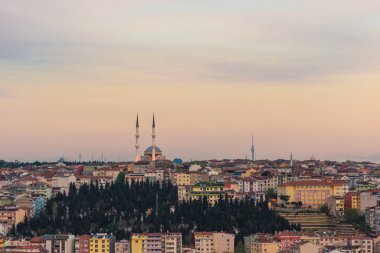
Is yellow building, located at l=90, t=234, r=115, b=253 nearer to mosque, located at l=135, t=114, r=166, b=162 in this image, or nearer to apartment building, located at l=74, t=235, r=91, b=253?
apartment building, located at l=74, t=235, r=91, b=253

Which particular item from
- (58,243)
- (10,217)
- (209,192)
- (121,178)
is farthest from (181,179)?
(58,243)

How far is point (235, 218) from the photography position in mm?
58281

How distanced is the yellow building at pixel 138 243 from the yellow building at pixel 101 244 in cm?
94

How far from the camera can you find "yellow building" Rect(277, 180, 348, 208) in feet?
212

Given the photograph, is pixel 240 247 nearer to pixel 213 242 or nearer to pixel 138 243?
Result: pixel 213 242

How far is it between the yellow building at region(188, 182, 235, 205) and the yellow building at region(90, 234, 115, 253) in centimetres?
1042

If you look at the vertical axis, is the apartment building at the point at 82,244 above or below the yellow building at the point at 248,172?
below

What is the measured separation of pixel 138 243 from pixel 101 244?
1.55 metres

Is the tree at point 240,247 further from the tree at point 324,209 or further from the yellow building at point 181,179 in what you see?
the yellow building at point 181,179

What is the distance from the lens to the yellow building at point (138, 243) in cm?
5309

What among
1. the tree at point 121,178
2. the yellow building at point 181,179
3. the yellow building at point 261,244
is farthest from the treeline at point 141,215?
the yellow building at point 181,179

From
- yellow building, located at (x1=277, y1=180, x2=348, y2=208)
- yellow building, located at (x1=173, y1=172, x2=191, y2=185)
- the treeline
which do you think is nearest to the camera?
the treeline

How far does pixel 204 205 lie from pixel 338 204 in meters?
6.66

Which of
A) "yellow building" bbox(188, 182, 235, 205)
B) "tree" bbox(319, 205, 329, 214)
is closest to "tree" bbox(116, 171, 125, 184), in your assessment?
"yellow building" bbox(188, 182, 235, 205)
